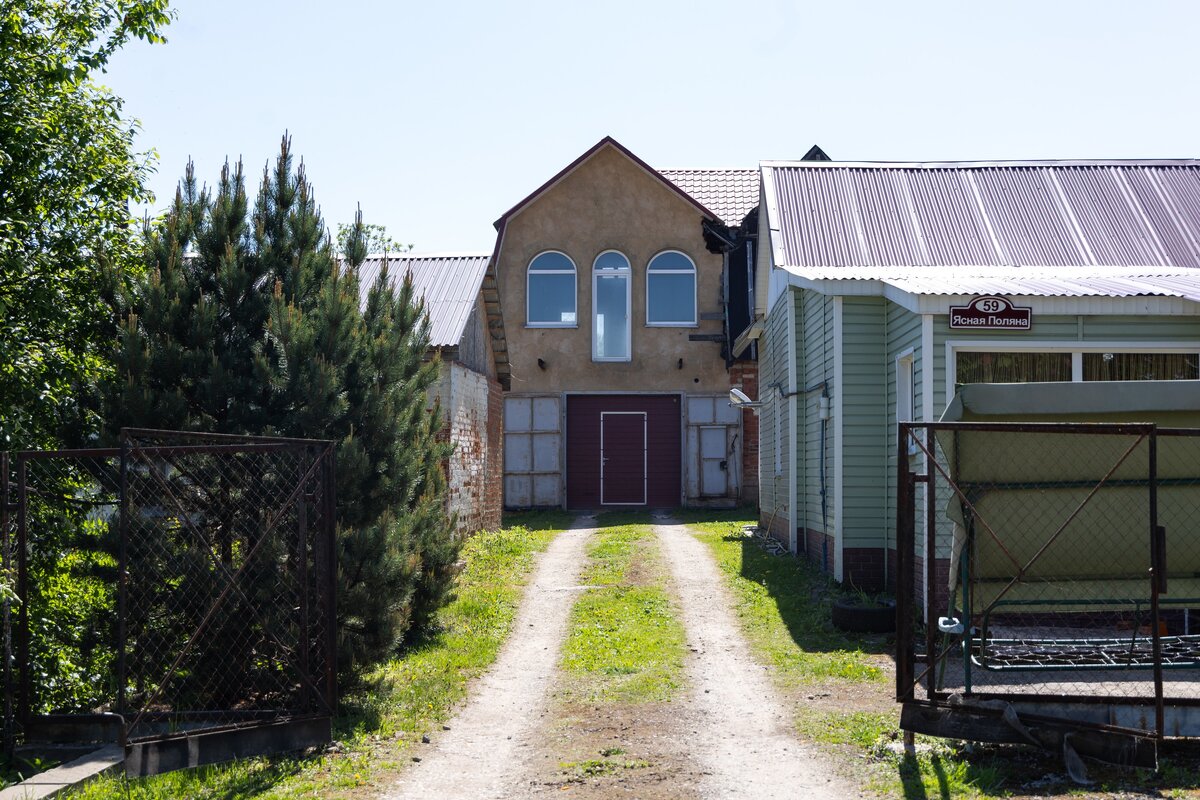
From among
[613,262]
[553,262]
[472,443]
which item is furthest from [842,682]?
[553,262]

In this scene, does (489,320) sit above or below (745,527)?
above

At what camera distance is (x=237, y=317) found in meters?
9.36

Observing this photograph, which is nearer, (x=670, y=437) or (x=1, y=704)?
(x=1, y=704)

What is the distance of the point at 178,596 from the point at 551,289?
60.8 feet

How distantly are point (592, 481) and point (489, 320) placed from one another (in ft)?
24.0

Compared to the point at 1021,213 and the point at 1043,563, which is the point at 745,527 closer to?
the point at 1021,213

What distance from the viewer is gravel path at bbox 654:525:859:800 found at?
6.78 metres

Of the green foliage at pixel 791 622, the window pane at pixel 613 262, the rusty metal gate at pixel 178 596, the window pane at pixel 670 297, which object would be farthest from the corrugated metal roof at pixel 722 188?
the rusty metal gate at pixel 178 596

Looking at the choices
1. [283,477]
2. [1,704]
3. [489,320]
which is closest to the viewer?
[1,704]

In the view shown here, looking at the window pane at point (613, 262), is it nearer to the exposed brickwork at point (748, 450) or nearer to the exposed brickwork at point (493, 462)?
the exposed brickwork at point (748, 450)

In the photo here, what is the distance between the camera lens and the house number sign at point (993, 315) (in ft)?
35.3

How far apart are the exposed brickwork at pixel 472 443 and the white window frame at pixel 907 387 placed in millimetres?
6126

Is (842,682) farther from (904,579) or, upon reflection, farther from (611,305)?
(611,305)

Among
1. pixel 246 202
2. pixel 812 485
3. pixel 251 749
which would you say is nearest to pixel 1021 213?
pixel 812 485
